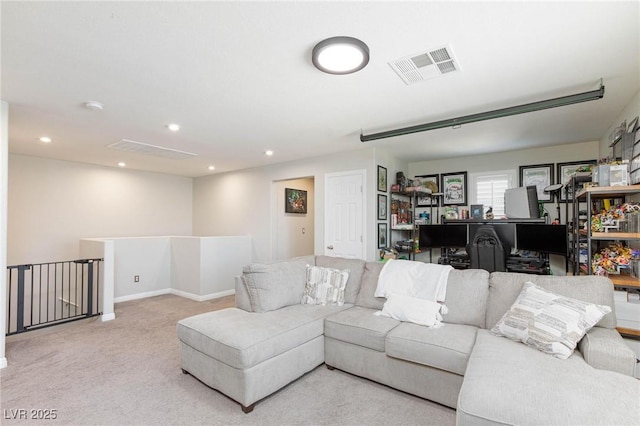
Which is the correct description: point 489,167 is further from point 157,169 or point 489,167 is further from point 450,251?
point 157,169

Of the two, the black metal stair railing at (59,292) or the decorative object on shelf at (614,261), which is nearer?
the decorative object on shelf at (614,261)

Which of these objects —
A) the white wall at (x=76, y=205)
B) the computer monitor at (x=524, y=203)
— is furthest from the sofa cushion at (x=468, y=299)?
the white wall at (x=76, y=205)

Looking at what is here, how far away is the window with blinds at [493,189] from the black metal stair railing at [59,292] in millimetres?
5771

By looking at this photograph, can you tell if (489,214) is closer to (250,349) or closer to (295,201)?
(295,201)

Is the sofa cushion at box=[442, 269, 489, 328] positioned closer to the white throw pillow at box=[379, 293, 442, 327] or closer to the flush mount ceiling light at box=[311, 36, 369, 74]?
the white throw pillow at box=[379, 293, 442, 327]

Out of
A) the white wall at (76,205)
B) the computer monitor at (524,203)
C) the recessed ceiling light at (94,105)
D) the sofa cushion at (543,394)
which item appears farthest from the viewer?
the white wall at (76,205)

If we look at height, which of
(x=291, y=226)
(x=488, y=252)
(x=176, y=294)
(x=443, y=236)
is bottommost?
(x=176, y=294)

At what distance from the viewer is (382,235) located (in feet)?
15.4

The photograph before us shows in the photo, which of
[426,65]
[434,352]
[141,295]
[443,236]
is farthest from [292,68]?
[141,295]

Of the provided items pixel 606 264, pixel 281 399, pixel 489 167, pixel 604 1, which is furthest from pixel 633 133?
pixel 281 399

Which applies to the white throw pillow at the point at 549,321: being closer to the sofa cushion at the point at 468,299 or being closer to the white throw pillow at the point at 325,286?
the sofa cushion at the point at 468,299

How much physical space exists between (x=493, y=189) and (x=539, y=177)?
62 centimetres

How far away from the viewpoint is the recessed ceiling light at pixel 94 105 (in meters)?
2.80

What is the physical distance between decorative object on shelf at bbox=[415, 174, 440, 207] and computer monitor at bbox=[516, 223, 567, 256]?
1400 millimetres
